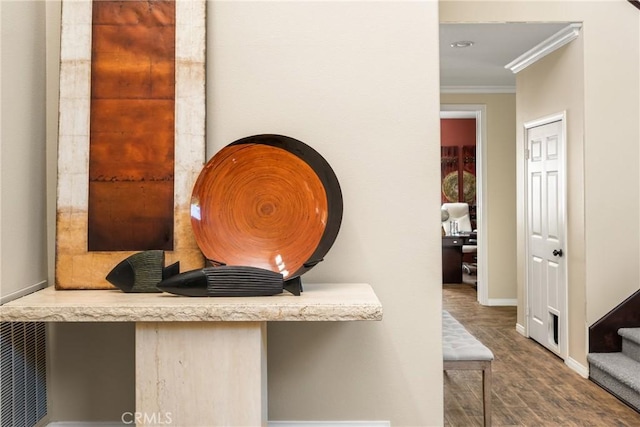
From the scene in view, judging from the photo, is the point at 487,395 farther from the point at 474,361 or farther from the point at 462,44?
the point at 462,44

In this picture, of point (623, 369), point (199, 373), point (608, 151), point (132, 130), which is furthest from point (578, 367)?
point (132, 130)

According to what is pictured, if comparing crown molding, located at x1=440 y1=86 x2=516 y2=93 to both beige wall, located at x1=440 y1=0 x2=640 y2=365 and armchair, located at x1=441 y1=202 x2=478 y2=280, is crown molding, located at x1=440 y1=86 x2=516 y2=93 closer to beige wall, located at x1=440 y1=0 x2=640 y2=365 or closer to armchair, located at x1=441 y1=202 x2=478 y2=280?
beige wall, located at x1=440 y1=0 x2=640 y2=365

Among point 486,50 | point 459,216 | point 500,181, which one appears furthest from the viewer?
point 459,216

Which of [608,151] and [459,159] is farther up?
[459,159]

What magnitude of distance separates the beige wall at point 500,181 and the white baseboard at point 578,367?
2.65 metres

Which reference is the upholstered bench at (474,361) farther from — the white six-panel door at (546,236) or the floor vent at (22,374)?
the white six-panel door at (546,236)

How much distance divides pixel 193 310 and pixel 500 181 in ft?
19.9

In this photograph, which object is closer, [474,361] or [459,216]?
[474,361]

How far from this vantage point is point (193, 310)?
67.0 inches

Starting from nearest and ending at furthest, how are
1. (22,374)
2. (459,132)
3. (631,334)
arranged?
(22,374) < (631,334) < (459,132)

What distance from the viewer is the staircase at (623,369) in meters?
3.54

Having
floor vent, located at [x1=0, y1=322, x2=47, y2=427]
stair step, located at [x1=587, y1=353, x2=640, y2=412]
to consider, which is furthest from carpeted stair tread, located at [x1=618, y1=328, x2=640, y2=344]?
floor vent, located at [x1=0, y1=322, x2=47, y2=427]

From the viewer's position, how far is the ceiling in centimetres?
465

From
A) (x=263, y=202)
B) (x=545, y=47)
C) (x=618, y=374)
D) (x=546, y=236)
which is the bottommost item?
(x=618, y=374)
